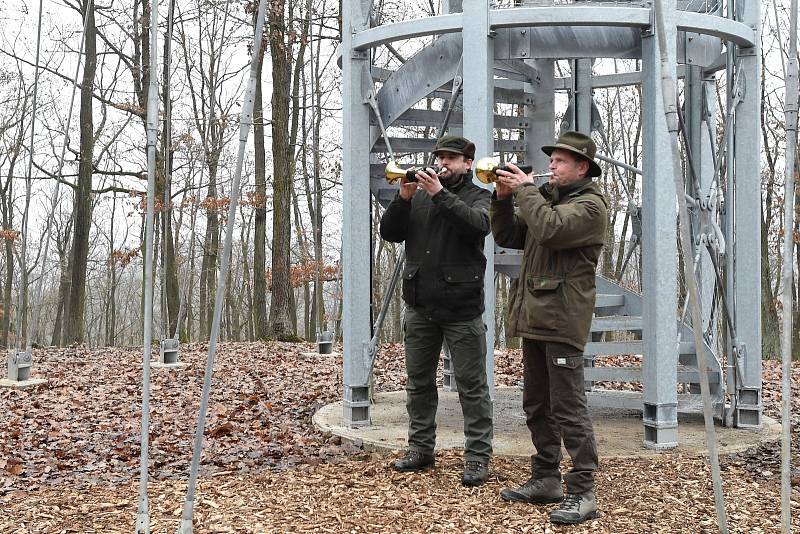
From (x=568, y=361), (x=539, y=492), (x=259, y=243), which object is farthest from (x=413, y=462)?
(x=259, y=243)

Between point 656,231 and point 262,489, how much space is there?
3247mm

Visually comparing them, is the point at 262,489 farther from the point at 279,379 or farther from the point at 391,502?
the point at 279,379

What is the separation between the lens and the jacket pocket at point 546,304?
13.6 ft

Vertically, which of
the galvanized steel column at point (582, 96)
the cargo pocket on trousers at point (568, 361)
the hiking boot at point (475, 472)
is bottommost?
the hiking boot at point (475, 472)

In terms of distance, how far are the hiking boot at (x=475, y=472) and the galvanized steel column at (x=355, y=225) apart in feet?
5.97

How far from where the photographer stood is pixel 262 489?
4762mm

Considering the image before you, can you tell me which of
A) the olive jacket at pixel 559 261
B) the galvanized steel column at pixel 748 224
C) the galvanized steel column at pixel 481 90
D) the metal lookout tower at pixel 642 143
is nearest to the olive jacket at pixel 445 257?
the olive jacket at pixel 559 261

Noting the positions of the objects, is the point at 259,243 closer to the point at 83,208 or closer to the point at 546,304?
the point at 83,208

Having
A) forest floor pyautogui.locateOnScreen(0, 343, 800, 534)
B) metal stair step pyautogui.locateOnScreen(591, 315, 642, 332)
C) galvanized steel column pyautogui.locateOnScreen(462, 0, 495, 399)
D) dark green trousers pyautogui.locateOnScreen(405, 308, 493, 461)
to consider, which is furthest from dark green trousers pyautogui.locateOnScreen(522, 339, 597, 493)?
metal stair step pyautogui.locateOnScreen(591, 315, 642, 332)

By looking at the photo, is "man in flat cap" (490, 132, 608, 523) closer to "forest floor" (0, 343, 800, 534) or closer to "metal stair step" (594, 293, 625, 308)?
"forest floor" (0, 343, 800, 534)

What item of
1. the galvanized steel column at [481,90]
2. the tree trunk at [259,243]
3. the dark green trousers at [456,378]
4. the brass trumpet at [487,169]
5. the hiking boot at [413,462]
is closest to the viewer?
the brass trumpet at [487,169]

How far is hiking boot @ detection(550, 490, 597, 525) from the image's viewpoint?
4043 mm

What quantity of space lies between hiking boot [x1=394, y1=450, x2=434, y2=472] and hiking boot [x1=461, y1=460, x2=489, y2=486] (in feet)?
1.13

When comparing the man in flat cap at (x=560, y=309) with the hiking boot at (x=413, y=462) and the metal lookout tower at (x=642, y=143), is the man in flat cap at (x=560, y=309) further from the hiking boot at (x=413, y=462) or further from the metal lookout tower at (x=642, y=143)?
the metal lookout tower at (x=642, y=143)
